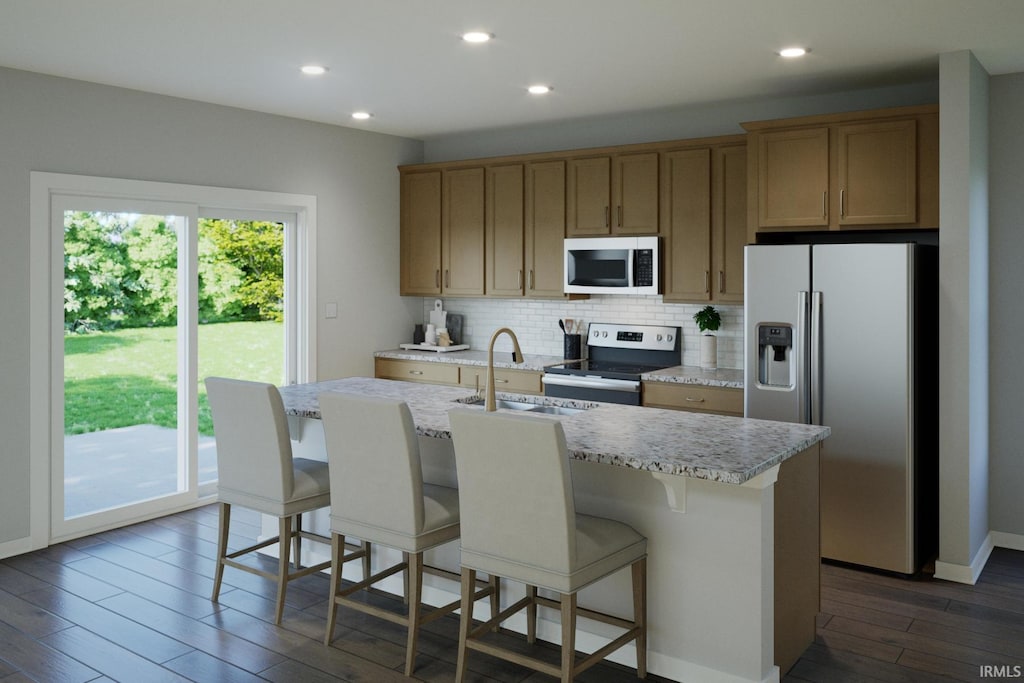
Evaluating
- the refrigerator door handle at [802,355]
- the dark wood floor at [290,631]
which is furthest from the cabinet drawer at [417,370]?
the refrigerator door handle at [802,355]

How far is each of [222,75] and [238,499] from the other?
2.36m

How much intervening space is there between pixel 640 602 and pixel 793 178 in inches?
108

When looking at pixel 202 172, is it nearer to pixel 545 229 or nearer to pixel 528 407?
pixel 545 229

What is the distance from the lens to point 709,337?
5562 millimetres

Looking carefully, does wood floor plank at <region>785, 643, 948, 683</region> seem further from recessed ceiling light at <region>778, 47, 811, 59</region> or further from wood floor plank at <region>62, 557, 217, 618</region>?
recessed ceiling light at <region>778, 47, 811, 59</region>

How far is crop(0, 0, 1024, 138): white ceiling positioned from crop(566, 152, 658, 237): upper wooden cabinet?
40cm

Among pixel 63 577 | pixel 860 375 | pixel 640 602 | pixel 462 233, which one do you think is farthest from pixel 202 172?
pixel 860 375

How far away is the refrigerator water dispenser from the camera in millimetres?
4512

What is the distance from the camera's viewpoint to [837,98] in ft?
16.8

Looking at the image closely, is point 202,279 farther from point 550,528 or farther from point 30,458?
point 550,528

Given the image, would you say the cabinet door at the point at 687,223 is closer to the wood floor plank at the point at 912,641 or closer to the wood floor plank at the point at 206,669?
the wood floor plank at the point at 912,641

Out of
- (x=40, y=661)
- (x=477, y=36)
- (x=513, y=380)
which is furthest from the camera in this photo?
(x=513, y=380)

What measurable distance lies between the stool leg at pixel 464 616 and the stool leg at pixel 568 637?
16.0 inches

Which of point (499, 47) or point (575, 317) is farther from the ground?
point (499, 47)
